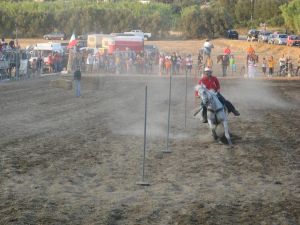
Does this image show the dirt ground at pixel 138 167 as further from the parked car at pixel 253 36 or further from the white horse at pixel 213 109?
the parked car at pixel 253 36

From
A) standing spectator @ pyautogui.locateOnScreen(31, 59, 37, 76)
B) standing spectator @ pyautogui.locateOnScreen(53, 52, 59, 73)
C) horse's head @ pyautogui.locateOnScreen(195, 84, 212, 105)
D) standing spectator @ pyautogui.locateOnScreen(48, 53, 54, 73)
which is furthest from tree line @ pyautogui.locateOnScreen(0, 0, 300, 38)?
horse's head @ pyautogui.locateOnScreen(195, 84, 212, 105)

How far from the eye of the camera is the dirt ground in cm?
945

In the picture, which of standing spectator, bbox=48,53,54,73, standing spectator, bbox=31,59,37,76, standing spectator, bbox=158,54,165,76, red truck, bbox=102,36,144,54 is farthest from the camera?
red truck, bbox=102,36,144,54

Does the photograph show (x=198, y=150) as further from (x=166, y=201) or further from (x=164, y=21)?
(x=164, y=21)

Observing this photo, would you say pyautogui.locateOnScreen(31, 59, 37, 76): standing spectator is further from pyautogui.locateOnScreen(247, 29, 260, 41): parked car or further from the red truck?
pyautogui.locateOnScreen(247, 29, 260, 41): parked car

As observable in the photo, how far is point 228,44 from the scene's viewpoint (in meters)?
71.9

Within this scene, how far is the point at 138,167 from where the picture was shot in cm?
1289

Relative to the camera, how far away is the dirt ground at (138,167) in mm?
9453

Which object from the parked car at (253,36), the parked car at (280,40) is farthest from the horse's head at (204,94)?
the parked car at (253,36)

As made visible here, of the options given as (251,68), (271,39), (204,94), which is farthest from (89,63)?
(271,39)

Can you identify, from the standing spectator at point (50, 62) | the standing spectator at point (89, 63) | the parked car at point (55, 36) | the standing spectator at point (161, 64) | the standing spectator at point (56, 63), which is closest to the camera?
the standing spectator at point (50, 62)

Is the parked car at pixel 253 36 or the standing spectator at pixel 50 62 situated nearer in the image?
the standing spectator at pixel 50 62

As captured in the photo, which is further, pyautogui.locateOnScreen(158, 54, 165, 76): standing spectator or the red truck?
the red truck

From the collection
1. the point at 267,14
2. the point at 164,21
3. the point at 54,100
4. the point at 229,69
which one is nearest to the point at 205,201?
the point at 54,100
